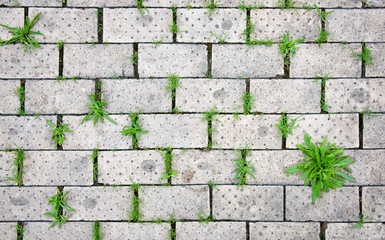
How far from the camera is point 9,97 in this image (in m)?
2.77

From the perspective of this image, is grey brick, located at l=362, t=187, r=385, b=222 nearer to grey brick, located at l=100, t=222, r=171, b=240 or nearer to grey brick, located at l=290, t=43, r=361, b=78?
grey brick, located at l=290, t=43, r=361, b=78

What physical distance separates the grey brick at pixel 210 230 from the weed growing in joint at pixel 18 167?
159 centimetres

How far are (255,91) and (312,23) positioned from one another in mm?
882

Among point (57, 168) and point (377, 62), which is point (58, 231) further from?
point (377, 62)

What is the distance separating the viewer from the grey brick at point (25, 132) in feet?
9.04

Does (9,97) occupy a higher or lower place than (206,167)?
higher

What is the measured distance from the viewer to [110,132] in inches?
108

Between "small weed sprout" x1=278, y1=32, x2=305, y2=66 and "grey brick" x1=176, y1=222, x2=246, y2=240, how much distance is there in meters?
1.68

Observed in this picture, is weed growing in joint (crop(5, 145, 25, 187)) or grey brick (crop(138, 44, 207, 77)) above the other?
grey brick (crop(138, 44, 207, 77))

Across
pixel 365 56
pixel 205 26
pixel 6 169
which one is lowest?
pixel 6 169

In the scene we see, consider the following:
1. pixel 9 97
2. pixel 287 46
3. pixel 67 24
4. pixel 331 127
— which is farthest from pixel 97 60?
pixel 331 127

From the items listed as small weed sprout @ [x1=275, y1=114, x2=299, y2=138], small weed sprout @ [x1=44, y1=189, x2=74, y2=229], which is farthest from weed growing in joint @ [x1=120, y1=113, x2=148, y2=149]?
small weed sprout @ [x1=275, y1=114, x2=299, y2=138]

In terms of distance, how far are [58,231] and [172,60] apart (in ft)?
6.58

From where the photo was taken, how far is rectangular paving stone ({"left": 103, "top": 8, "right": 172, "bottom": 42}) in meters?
2.76
